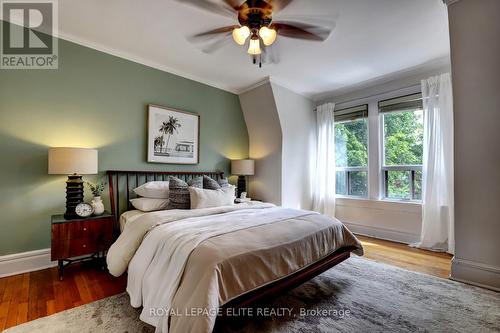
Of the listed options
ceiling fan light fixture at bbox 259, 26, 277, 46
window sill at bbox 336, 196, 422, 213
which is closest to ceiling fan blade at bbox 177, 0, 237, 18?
ceiling fan light fixture at bbox 259, 26, 277, 46

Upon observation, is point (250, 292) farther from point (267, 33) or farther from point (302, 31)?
point (302, 31)

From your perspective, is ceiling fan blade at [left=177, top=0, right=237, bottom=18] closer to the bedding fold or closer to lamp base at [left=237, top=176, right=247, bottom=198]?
the bedding fold

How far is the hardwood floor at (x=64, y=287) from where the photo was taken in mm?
1846

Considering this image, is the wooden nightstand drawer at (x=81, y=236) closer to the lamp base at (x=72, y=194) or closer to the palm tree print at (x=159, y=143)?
the lamp base at (x=72, y=194)

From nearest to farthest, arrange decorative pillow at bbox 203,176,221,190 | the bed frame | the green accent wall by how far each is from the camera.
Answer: the bed frame, the green accent wall, decorative pillow at bbox 203,176,221,190

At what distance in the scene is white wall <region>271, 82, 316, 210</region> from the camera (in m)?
4.23

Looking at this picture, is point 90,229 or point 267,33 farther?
point 90,229

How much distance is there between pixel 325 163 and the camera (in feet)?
14.9

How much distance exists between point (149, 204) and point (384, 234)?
3.74m

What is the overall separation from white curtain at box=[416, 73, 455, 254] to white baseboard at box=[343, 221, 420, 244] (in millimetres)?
202

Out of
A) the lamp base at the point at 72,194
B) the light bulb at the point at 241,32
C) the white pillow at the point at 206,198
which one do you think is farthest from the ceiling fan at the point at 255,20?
the lamp base at the point at 72,194

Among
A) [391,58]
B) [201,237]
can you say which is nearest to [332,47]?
[391,58]

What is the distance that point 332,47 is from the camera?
9.68 feet

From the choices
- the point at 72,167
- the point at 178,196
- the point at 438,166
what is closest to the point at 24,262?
the point at 72,167
